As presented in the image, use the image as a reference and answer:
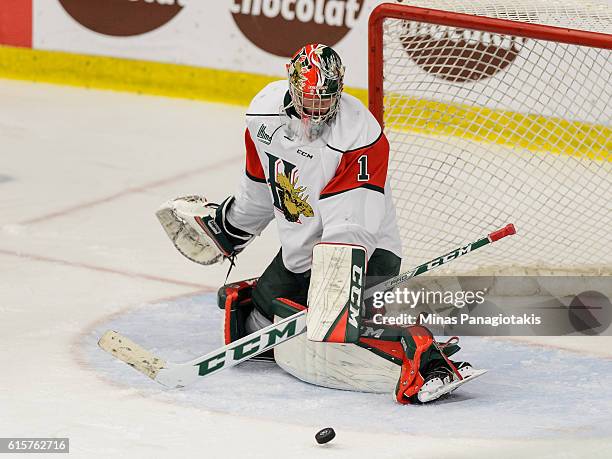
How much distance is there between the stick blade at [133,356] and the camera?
11.1 feet

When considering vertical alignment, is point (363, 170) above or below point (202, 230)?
above

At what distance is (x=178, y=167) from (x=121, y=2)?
116cm

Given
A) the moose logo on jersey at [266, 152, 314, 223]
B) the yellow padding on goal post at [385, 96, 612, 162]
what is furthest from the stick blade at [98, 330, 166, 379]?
the yellow padding on goal post at [385, 96, 612, 162]

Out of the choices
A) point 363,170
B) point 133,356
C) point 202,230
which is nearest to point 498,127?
point 202,230

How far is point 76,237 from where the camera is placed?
4.89 m

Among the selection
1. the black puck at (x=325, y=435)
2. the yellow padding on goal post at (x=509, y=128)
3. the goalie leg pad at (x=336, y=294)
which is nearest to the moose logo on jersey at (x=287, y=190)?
the goalie leg pad at (x=336, y=294)

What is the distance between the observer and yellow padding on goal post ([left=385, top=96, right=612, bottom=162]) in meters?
4.61

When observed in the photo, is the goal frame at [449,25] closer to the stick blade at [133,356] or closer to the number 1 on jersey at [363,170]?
the number 1 on jersey at [363,170]

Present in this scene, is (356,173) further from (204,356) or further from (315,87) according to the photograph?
(204,356)

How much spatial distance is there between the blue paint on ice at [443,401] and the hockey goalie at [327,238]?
0.07m

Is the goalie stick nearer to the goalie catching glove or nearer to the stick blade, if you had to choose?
the stick blade

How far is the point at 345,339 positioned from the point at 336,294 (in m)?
0.11

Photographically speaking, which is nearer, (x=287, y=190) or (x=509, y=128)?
(x=287, y=190)

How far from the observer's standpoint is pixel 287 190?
3529mm
